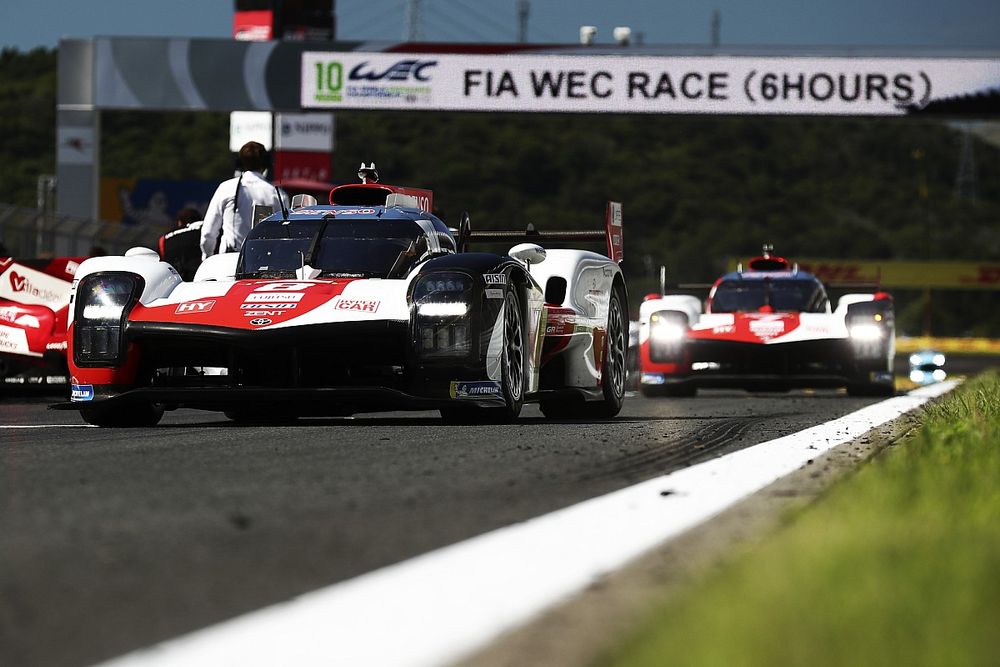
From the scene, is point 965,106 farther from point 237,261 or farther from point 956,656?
point 956,656

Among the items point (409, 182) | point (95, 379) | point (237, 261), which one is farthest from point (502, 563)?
point (409, 182)

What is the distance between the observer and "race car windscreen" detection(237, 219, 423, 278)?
33.8 ft

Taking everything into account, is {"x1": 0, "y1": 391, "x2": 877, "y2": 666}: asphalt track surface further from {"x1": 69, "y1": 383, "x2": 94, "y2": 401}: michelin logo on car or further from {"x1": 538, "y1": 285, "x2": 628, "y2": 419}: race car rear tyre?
{"x1": 538, "y1": 285, "x2": 628, "y2": 419}: race car rear tyre

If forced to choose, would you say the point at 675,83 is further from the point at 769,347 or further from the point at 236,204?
the point at 236,204

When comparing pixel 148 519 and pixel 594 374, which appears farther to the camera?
pixel 594 374

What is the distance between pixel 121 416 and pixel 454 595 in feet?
22.2

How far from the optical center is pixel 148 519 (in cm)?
475

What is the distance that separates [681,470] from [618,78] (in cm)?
3022

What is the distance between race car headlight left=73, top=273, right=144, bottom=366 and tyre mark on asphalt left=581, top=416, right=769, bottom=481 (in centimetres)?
299

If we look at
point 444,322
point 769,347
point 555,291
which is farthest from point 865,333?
point 444,322

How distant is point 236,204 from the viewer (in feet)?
38.8

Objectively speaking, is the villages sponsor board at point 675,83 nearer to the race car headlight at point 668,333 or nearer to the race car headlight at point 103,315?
the race car headlight at point 668,333

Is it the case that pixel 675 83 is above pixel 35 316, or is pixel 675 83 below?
above

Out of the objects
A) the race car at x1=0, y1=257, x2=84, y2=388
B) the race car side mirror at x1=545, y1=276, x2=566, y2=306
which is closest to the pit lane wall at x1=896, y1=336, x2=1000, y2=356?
the race car at x1=0, y1=257, x2=84, y2=388
